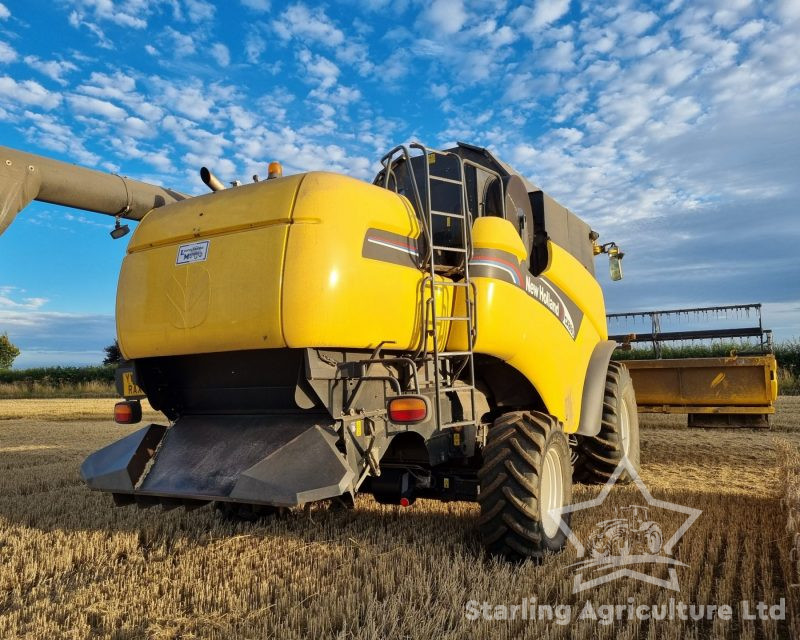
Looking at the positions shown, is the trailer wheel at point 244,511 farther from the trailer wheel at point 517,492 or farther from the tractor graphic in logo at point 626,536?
the tractor graphic in logo at point 626,536

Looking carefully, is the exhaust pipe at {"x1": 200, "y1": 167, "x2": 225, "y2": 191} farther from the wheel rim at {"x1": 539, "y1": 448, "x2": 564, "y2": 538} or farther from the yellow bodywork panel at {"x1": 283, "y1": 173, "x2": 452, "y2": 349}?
the wheel rim at {"x1": 539, "y1": 448, "x2": 564, "y2": 538}

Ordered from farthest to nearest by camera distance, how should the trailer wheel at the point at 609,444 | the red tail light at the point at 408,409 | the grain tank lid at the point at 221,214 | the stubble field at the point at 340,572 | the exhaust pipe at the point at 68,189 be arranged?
the trailer wheel at the point at 609,444, the exhaust pipe at the point at 68,189, the grain tank lid at the point at 221,214, the red tail light at the point at 408,409, the stubble field at the point at 340,572

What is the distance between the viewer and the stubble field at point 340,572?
281cm

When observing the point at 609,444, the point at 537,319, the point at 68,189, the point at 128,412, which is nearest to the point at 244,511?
the point at 128,412

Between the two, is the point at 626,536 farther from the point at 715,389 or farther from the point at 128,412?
the point at 715,389

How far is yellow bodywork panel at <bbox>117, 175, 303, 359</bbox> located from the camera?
340 cm

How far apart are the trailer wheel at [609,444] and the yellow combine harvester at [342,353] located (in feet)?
4.55

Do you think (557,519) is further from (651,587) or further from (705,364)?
(705,364)

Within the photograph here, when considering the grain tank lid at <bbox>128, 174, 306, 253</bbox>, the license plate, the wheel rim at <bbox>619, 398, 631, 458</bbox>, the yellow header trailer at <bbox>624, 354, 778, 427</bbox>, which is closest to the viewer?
the grain tank lid at <bbox>128, 174, 306, 253</bbox>

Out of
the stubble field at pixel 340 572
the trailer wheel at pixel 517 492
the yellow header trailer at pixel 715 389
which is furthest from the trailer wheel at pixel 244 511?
the yellow header trailer at pixel 715 389

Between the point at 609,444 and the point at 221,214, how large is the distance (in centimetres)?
410

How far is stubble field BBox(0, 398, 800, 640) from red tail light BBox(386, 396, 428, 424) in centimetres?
80

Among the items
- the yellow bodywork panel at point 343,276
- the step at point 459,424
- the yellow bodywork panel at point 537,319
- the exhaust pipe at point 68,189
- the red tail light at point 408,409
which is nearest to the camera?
the yellow bodywork panel at point 343,276

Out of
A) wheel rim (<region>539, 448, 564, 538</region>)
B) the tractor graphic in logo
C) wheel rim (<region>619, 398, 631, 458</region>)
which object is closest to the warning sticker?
wheel rim (<region>539, 448, 564, 538</region>)
